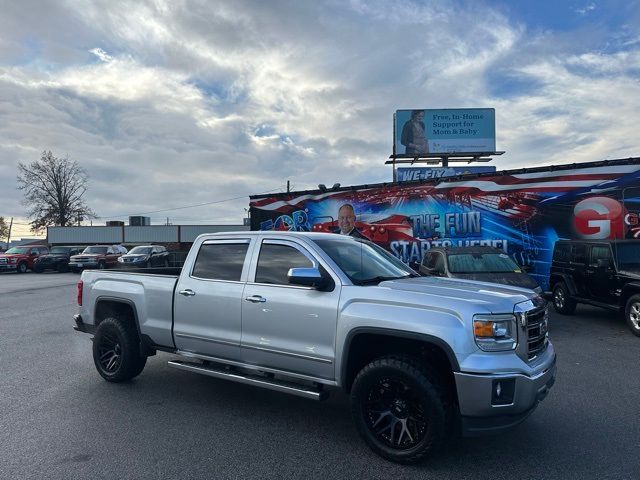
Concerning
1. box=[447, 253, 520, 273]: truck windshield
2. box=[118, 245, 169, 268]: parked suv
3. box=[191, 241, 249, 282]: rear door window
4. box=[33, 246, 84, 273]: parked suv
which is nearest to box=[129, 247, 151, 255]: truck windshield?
box=[118, 245, 169, 268]: parked suv

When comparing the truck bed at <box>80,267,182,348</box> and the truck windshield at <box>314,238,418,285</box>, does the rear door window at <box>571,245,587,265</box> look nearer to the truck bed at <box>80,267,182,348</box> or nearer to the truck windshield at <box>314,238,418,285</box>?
the truck windshield at <box>314,238,418,285</box>

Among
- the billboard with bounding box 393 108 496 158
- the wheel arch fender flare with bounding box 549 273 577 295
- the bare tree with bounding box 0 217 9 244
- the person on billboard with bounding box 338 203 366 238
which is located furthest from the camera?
the bare tree with bounding box 0 217 9 244

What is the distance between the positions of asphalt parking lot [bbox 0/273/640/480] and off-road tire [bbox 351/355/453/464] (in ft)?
0.52

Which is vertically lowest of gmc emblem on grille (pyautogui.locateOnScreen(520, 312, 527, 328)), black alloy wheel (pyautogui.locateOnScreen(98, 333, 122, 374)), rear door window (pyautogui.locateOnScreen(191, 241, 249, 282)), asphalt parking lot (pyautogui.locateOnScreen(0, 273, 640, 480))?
asphalt parking lot (pyautogui.locateOnScreen(0, 273, 640, 480))

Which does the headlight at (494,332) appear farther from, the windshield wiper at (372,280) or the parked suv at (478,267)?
the parked suv at (478,267)

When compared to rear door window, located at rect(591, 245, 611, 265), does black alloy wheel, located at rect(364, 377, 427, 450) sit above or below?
below

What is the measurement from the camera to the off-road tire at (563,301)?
35.7 feet

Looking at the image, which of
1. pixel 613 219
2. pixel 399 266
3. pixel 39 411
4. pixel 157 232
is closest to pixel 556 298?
pixel 613 219

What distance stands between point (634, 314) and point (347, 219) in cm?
1036

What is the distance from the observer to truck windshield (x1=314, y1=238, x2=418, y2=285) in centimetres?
450

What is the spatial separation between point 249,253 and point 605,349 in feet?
19.8

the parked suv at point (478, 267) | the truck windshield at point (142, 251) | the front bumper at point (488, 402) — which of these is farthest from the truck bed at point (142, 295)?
the truck windshield at point (142, 251)

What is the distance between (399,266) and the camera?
5.25 meters

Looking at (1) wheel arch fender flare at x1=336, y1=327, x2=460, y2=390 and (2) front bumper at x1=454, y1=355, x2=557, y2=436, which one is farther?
(1) wheel arch fender flare at x1=336, y1=327, x2=460, y2=390
